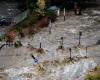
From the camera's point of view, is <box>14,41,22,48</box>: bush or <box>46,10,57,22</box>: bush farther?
<box>46,10,57,22</box>: bush

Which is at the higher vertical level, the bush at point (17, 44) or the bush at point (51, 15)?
the bush at point (51, 15)

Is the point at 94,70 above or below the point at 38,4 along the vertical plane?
below

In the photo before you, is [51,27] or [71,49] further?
[51,27]

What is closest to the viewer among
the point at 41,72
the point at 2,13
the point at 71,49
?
the point at 41,72

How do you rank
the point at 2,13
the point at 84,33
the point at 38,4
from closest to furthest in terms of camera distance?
the point at 84,33, the point at 38,4, the point at 2,13

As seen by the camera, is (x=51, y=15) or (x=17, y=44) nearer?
(x=17, y=44)

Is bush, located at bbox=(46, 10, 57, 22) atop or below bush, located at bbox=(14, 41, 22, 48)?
atop

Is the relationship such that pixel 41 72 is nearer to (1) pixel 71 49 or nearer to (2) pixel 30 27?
(1) pixel 71 49

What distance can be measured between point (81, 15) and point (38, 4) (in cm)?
307

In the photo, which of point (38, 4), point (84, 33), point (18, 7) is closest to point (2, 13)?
point (18, 7)

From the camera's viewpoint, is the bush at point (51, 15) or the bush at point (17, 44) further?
the bush at point (51, 15)

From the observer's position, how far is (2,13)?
3375cm

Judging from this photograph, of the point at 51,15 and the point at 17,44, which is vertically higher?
the point at 51,15

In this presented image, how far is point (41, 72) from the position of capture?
918 inches
